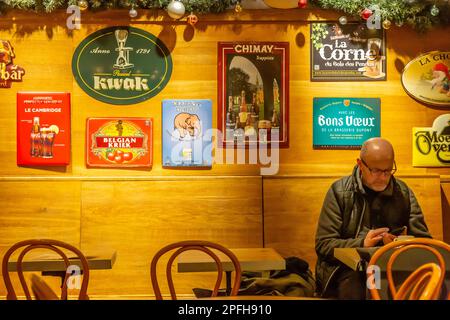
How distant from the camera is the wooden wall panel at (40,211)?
5180mm

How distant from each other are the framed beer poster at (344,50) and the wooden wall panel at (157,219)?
1231 millimetres

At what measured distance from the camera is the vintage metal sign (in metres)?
5.34

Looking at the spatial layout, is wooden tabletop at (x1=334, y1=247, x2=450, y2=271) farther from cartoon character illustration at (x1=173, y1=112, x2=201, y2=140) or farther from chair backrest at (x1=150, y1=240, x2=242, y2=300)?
cartoon character illustration at (x1=173, y1=112, x2=201, y2=140)

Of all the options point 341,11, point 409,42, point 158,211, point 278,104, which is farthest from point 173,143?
point 409,42

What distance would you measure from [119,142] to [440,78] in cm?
304

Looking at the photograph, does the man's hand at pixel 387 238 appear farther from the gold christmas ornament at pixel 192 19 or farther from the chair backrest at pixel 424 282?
the gold christmas ornament at pixel 192 19

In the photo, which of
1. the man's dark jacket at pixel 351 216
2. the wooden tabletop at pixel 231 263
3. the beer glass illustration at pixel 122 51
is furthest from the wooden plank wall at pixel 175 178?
the wooden tabletop at pixel 231 263

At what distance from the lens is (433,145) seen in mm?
5359

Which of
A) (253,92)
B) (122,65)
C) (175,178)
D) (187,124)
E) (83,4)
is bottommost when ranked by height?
(175,178)

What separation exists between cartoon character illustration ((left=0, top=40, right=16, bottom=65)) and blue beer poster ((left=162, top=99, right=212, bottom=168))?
4.83 feet

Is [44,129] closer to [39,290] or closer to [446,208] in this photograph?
[39,290]

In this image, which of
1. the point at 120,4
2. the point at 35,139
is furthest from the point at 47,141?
the point at 120,4

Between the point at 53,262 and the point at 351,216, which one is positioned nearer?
the point at 53,262

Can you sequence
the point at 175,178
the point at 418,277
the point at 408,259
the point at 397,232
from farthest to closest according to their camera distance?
the point at 175,178
the point at 397,232
the point at 408,259
the point at 418,277
